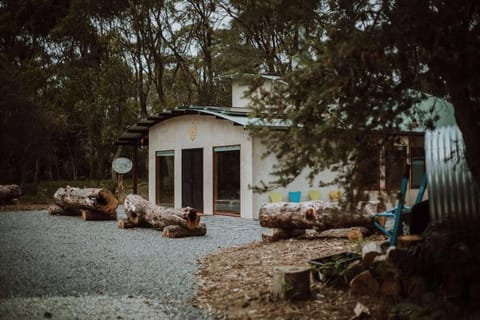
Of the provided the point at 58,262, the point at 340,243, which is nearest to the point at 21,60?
the point at 58,262

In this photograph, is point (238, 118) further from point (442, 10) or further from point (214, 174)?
point (442, 10)

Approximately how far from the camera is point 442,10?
345 centimetres

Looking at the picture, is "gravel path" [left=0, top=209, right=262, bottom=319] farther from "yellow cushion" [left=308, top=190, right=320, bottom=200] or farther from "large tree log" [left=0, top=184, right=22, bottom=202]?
"large tree log" [left=0, top=184, right=22, bottom=202]

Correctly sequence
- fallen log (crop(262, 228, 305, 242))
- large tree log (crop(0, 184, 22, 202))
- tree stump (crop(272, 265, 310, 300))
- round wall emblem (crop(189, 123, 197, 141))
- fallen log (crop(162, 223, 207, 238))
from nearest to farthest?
tree stump (crop(272, 265, 310, 300)) → fallen log (crop(262, 228, 305, 242)) → fallen log (crop(162, 223, 207, 238)) → round wall emblem (crop(189, 123, 197, 141)) → large tree log (crop(0, 184, 22, 202))

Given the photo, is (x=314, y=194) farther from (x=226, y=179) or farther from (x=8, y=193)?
(x=8, y=193)

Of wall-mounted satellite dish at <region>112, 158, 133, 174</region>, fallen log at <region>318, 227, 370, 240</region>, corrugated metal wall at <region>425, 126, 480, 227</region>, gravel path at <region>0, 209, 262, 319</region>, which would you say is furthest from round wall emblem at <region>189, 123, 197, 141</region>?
corrugated metal wall at <region>425, 126, 480, 227</region>

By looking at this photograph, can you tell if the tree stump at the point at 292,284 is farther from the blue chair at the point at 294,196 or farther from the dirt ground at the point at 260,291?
the blue chair at the point at 294,196

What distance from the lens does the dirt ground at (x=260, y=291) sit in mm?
4441

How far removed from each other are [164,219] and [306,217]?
11.0 feet

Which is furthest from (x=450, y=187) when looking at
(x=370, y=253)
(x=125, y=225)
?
(x=125, y=225)

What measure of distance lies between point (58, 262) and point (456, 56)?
19.7ft

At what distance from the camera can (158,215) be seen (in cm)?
1056

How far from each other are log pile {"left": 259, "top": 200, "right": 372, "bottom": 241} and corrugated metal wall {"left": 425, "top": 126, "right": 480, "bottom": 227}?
105 inches

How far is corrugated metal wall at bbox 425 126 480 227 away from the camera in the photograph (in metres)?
5.23
